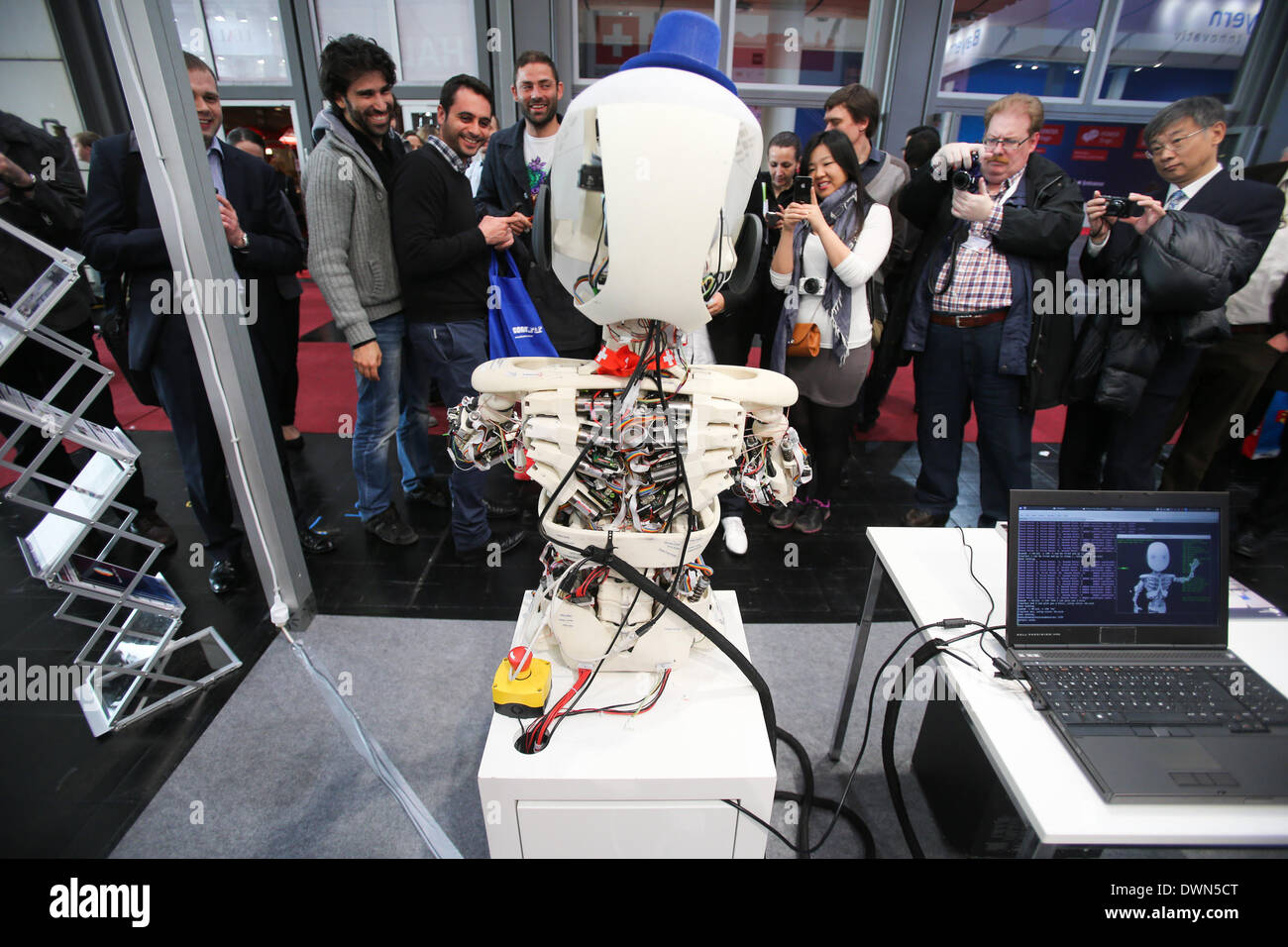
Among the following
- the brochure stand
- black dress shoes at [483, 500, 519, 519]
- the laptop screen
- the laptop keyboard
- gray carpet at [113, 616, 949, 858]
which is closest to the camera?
the laptop keyboard

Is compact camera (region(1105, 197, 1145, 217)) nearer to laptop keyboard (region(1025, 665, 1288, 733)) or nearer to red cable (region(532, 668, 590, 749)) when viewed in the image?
laptop keyboard (region(1025, 665, 1288, 733))

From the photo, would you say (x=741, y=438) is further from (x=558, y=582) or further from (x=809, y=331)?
(x=809, y=331)

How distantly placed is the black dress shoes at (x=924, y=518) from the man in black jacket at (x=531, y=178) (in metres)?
1.52

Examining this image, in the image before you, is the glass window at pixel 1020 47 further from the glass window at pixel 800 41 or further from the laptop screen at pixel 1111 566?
the laptop screen at pixel 1111 566

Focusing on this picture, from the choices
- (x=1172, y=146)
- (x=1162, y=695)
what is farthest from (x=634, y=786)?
(x=1172, y=146)

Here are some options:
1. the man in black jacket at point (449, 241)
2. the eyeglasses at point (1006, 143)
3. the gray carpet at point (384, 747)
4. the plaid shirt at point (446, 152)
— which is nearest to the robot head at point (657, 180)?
the gray carpet at point (384, 747)

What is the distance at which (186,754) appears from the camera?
1773 mm

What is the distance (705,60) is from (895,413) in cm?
343

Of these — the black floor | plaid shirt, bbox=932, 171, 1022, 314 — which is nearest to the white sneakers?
the black floor

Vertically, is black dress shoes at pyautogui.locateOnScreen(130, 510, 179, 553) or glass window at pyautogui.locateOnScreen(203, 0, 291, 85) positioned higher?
glass window at pyautogui.locateOnScreen(203, 0, 291, 85)

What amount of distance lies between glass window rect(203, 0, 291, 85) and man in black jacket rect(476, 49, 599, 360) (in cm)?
431

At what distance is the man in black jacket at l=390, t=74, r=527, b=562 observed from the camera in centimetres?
212
